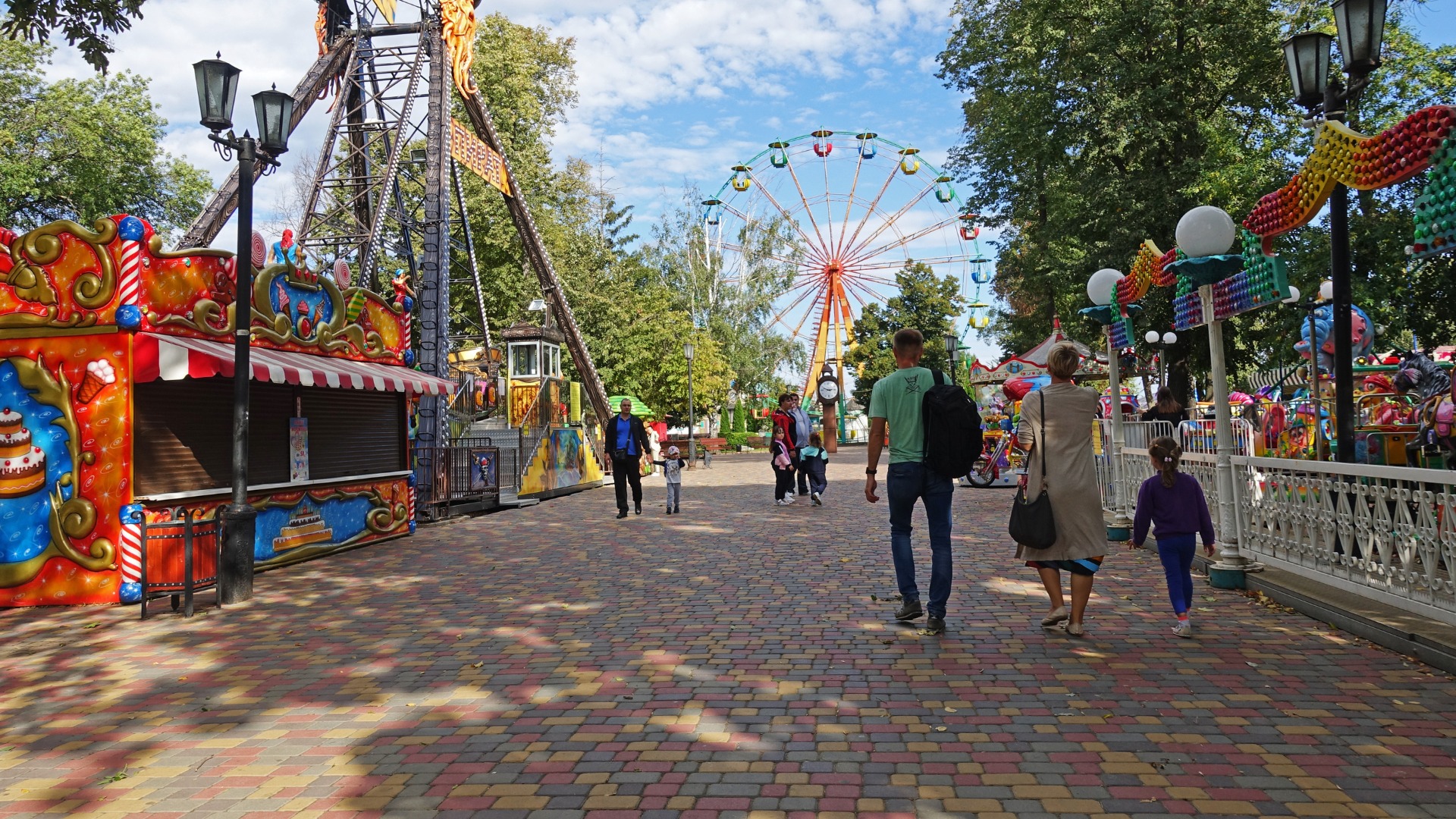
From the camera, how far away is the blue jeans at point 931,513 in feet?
19.1

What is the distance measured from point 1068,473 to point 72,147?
3294cm

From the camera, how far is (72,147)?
28.6 metres

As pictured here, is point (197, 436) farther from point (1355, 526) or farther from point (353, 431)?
point (1355, 526)

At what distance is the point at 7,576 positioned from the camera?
795cm

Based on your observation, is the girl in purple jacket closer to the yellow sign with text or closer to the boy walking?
the boy walking

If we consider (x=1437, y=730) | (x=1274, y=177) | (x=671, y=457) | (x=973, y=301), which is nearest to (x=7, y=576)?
(x=671, y=457)

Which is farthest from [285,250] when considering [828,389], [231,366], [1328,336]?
[828,389]

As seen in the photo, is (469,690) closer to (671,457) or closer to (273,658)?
(273,658)

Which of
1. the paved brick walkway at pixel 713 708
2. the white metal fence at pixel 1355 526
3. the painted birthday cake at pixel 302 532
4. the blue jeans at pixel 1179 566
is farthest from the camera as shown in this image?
the painted birthday cake at pixel 302 532

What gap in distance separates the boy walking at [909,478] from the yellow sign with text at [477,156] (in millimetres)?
12708

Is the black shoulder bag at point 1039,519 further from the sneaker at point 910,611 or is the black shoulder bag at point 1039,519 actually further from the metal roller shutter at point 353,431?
the metal roller shutter at point 353,431

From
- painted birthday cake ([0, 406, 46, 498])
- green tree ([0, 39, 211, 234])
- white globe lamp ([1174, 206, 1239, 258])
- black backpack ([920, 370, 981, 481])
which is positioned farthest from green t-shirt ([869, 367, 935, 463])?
green tree ([0, 39, 211, 234])

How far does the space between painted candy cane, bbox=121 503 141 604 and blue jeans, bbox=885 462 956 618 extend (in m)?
6.41

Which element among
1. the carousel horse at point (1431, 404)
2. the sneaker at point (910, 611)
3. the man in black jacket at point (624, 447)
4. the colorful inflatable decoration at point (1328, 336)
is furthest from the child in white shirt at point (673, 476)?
the carousel horse at point (1431, 404)
